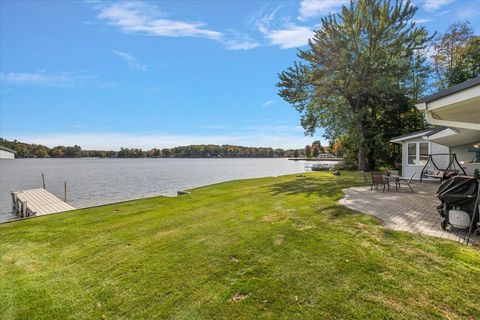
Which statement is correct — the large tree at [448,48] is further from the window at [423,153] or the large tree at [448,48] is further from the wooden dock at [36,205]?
the wooden dock at [36,205]

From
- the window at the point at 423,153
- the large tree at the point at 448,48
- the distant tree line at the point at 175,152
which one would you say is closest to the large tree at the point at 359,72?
the large tree at the point at 448,48

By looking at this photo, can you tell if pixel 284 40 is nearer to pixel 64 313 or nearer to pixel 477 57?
pixel 477 57

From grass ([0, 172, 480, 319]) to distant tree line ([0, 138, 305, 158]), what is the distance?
11455 cm

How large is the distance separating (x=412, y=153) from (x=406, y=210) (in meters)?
10.1

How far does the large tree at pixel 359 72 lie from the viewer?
18375 millimetres

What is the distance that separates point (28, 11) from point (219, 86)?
1871 centimetres

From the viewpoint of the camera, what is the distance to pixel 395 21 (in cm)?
1819

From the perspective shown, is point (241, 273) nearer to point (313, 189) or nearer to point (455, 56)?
point (313, 189)

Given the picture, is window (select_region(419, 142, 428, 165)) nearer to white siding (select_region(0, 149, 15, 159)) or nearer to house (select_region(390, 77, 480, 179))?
house (select_region(390, 77, 480, 179))

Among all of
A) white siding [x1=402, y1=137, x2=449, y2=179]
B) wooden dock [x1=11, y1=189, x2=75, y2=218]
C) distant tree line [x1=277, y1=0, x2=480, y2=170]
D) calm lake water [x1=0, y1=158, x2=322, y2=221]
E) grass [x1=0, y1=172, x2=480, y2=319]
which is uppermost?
distant tree line [x1=277, y1=0, x2=480, y2=170]

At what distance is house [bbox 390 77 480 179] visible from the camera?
13.4 ft

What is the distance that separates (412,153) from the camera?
14.8 metres

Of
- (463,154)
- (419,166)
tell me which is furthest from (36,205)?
(463,154)

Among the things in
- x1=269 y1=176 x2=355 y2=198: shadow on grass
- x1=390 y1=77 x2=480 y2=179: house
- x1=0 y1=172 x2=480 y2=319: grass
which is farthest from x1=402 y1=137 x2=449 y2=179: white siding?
x1=0 y1=172 x2=480 y2=319: grass
